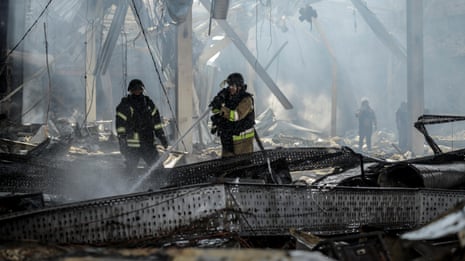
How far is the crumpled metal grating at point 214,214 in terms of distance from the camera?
2.50 m

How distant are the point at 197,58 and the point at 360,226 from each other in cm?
1165

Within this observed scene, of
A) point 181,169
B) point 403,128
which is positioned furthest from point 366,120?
point 181,169

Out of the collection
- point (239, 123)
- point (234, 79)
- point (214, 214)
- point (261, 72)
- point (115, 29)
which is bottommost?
point (214, 214)

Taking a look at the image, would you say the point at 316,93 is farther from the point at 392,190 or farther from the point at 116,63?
the point at 392,190

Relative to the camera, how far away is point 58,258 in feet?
4.78

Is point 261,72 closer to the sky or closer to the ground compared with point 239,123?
closer to the sky

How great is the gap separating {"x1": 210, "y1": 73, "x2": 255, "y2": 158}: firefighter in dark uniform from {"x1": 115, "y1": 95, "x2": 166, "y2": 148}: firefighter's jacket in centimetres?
115

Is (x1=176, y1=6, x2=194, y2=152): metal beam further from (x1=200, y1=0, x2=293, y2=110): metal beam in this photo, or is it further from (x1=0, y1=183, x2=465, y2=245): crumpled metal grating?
(x1=0, y1=183, x2=465, y2=245): crumpled metal grating

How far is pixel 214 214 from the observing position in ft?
8.98

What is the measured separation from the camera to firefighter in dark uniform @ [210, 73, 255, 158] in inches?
235

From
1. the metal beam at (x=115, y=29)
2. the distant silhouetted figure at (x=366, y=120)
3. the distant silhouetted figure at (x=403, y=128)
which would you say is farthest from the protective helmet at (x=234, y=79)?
the distant silhouetted figure at (x=366, y=120)

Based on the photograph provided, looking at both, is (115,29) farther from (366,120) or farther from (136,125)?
(366,120)

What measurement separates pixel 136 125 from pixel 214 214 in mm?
4155

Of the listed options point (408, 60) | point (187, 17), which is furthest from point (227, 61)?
point (187, 17)
